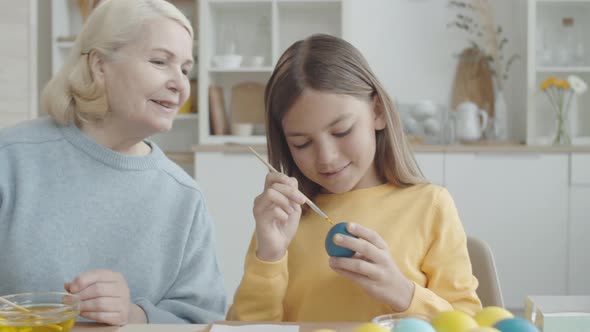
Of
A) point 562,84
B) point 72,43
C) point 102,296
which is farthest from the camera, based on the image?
point 72,43

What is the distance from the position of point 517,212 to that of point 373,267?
2.80 meters

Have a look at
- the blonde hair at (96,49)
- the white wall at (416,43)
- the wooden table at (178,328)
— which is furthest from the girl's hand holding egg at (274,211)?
the white wall at (416,43)

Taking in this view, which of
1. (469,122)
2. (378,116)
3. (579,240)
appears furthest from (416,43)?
(378,116)

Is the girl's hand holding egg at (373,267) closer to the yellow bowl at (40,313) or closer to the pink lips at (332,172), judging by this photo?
the pink lips at (332,172)

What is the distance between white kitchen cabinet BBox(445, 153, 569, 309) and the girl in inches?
91.4

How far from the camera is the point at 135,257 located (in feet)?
4.81

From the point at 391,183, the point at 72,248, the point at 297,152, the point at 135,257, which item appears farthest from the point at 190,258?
the point at 391,183

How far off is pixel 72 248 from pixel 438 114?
318cm

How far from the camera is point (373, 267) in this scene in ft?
3.79

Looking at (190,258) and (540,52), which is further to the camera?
(540,52)

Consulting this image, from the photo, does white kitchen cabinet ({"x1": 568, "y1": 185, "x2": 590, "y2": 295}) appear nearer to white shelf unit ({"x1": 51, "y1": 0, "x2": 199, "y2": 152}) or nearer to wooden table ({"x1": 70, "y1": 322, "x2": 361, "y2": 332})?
white shelf unit ({"x1": 51, "y1": 0, "x2": 199, "y2": 152})

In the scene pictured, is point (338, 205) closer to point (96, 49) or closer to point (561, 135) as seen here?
point (96, 49)

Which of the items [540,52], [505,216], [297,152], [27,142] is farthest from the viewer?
[540,52]

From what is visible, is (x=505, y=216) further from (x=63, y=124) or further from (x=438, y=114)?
(x=63, y=124)
